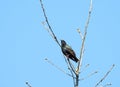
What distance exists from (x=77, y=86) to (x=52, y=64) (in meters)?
0.74

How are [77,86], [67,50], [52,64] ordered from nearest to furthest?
[77,86], [52,64], [67,50]

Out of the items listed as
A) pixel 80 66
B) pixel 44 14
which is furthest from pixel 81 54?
pixel 44 14

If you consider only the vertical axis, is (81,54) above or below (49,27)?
below

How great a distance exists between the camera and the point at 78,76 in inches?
170

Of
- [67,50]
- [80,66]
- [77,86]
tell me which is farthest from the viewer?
[67,50]

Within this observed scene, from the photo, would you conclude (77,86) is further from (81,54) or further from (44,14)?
(44,14)

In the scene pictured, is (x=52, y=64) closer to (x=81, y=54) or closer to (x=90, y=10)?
(x=81, y=54)

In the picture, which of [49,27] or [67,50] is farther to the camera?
[67,50]

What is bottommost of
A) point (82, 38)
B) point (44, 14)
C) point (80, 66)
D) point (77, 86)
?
point (77, 86)

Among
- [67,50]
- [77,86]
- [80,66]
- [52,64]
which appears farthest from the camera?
[67,50]

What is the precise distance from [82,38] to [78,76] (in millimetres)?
629

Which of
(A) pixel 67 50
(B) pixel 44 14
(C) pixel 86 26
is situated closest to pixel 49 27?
(B) pixel 44 14

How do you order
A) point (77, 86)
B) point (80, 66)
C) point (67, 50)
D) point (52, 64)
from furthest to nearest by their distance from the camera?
point (67, 50)
point (52, 64)
point (80, 66)
point (77, 86)

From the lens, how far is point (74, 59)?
23.5 ft
